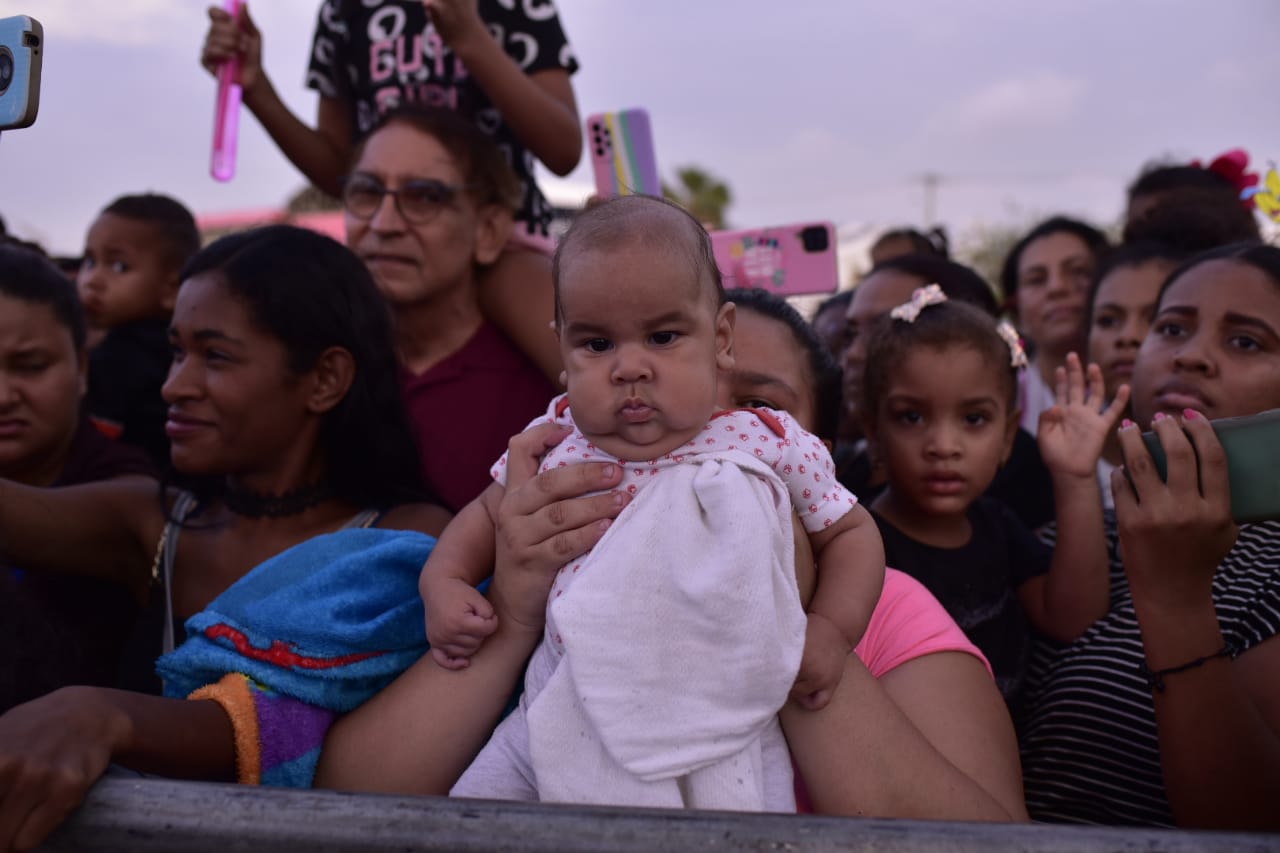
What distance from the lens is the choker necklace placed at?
7.42 feet

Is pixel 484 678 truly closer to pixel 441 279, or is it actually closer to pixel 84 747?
pixel 84 747

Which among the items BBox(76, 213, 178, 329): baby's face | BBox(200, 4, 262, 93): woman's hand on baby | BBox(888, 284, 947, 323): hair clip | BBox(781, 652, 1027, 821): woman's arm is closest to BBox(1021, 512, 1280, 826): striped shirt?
BBox(781, 652, 1027, 821): woman's arm

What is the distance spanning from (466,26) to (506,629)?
175 centimetres

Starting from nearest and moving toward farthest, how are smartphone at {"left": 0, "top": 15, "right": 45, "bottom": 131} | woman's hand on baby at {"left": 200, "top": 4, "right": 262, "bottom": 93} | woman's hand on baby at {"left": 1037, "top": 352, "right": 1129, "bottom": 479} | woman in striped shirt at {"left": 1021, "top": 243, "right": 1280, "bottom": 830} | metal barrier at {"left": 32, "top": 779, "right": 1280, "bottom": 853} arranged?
metal barrier at {"left": 32, "top": 779, "right": 1280, "bottom": 853}
smartphone at {"left": 0, "top": 15, "right": 45, "bottom": 131}
woman in striped shirt at {"left": 1021, "top": 243, "right": 1280, "bottom": 830}
woman's hand on baby at {"left": 1037, "top": 352, "right": 1129, "bottom": 479}
woman's hand on baby at {"left": 200, "top": 4, "right": 262, "bottom": 93}

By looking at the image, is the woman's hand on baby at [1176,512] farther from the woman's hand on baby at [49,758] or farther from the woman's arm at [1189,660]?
the woman's hand on baby at [49,758]

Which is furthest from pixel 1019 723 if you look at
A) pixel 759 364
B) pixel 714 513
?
pixel 714 513

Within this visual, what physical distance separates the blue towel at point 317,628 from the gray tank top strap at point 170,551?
1.39 ft

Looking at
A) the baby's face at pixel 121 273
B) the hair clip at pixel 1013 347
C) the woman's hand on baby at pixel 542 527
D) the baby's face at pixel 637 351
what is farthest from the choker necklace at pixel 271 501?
the baby's face at pixel 121 273

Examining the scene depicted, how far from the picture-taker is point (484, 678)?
1616 mm

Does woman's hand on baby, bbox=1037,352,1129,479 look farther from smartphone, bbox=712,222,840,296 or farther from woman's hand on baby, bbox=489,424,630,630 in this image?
woman's hand on baby, bbox=489,424,630,630

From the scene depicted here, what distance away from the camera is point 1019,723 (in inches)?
90.0

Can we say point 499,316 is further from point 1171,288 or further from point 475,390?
point 1171,288

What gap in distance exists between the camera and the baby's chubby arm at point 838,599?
145cm

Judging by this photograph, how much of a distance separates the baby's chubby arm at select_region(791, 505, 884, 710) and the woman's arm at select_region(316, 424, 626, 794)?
32 cm
